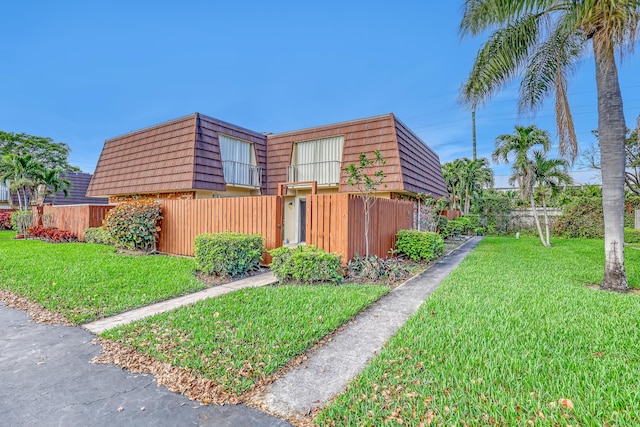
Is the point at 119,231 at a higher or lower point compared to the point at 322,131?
lower

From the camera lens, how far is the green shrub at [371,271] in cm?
691

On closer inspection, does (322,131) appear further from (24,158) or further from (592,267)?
(24,158)

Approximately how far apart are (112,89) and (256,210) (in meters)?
18.0

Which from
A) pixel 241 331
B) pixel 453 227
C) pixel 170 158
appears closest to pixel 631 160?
pixel 453 227

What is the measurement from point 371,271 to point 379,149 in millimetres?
6463

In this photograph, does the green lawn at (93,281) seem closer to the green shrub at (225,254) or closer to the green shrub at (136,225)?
the green shrub at (225,254)

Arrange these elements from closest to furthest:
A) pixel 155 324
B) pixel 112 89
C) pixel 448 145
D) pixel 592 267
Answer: pixel 155 324 < pixel 592 267 < pixel 112 89 < pixel 448 145

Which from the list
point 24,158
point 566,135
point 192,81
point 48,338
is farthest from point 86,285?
point 24,158

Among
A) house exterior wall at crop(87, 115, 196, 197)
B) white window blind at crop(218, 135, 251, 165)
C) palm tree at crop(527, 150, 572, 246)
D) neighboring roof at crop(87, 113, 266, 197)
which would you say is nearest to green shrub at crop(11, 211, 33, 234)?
house exterior wall at crop(87, 115, 196, 197)

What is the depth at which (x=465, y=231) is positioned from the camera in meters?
21.2

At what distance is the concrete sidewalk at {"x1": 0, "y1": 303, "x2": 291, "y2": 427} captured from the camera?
2287 millimetres

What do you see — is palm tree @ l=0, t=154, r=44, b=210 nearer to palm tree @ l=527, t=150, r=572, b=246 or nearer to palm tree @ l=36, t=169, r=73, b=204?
palm tree @ l=36, t=169, r=73, b=204

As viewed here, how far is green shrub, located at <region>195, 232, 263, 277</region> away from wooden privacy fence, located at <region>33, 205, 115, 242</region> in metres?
8.56

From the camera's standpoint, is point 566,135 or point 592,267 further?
point 592,267
